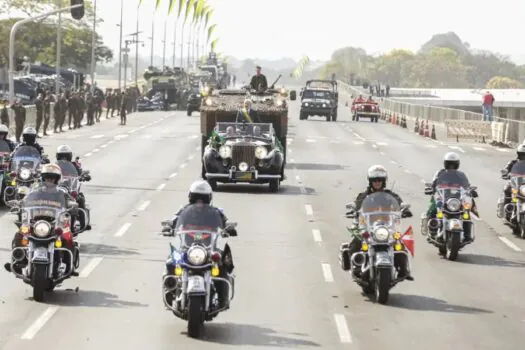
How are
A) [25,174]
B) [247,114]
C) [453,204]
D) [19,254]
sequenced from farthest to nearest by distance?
[247,114]
[25,174]
[453,204]
[19,254]

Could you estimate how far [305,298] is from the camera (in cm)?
1817

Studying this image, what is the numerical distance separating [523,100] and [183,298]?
18039 centimetres

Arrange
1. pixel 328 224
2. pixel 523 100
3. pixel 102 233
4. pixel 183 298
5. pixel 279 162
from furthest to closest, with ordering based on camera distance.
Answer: pixel 523 100, pixel 279 162, pixel 328 224, pixel 102 233, pixel 183 298

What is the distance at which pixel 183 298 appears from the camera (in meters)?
14.6

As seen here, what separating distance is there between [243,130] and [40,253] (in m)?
19.6

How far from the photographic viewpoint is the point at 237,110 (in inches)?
1517

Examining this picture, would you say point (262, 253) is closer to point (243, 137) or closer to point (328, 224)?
point (328, 224)

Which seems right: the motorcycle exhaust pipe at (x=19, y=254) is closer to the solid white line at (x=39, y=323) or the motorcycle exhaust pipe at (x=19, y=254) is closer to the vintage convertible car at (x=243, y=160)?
the solid white line at (x=39, y=323)

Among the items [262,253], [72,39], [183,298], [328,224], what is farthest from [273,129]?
[72,39]

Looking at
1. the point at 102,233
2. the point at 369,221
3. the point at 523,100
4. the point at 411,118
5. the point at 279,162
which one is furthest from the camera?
the point at 523,100

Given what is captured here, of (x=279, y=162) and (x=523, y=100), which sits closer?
(x=279, y=162)

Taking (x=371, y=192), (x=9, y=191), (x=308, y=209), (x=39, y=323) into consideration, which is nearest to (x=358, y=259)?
(x=371, y=192)

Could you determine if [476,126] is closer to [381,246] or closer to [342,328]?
[381,246]

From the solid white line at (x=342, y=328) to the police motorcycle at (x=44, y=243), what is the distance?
316cm
